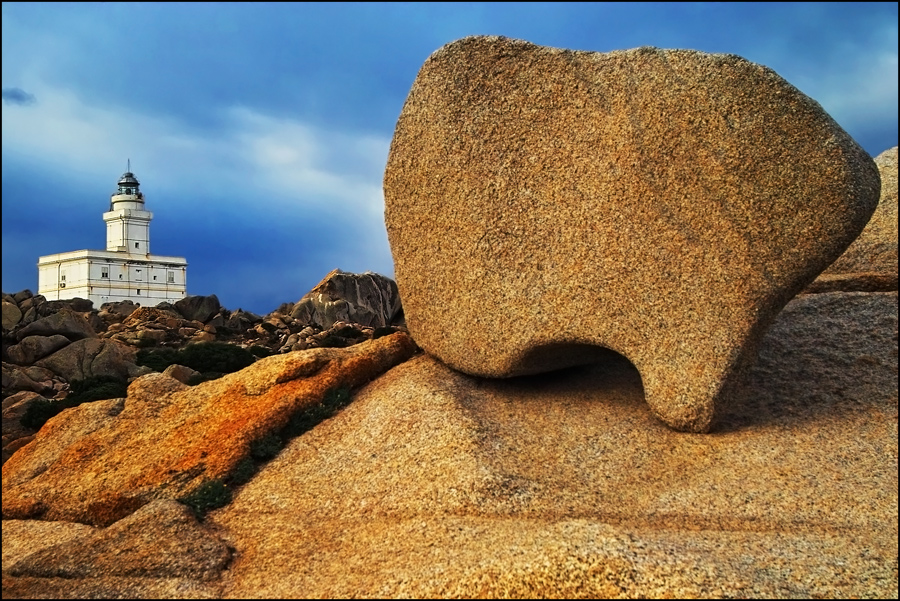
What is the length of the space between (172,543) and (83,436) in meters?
4.61

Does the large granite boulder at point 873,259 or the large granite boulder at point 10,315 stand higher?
the large granite boulder at point 10,315

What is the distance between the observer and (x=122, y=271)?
228 feet

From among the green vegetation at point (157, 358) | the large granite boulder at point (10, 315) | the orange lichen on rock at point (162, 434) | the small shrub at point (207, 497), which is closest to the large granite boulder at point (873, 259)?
the orange lichen on rock at point (162, 434)

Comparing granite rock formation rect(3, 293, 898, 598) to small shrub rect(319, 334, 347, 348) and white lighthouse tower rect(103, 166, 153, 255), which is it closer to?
small shrub rect(319, 334, 347, 348)

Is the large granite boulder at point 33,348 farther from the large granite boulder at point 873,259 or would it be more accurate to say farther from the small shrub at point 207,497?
the large granite boulder at point 873,259

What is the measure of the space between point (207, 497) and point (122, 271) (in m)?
65.2

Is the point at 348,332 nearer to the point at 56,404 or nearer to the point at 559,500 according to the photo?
the point at 56,404

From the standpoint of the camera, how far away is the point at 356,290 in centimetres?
3281

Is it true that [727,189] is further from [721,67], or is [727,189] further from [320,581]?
[320,581]

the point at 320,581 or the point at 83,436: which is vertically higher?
the point at 83,436

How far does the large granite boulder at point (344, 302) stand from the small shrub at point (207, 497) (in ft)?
69.0

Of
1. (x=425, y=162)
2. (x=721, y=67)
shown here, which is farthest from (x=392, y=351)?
(x=721, y=67)

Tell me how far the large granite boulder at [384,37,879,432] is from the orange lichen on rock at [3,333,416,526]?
73.6 inches

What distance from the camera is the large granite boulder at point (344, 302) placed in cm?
3150
